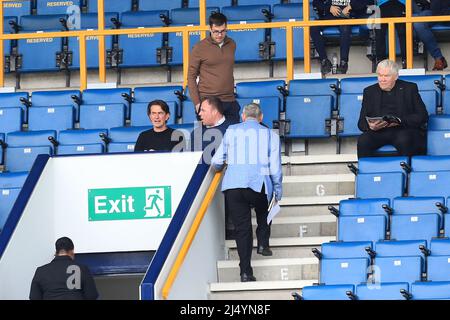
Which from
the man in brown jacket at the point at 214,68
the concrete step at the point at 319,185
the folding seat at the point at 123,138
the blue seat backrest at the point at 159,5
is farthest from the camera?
the blue seat backrest at the point at 159,5

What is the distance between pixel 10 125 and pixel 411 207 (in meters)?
4.14

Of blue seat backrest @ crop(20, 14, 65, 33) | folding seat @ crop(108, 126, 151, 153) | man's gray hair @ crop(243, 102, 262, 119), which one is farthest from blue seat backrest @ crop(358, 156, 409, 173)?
blue seat backrest @ crop(20, 14, 65, 33)

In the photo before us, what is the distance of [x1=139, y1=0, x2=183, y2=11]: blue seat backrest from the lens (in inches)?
644

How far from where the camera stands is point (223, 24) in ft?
43.1

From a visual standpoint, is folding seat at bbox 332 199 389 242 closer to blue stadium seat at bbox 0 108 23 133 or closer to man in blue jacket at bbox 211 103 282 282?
man in blue jacket at bbox 211 103 282 282

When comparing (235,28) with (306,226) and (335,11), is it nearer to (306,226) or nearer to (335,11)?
(335,11)

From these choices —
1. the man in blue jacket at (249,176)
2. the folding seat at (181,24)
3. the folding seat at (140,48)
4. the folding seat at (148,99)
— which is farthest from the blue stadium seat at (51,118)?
the man in blue jacket at (249,176)

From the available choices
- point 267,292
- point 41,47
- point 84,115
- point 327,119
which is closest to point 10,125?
point 84,115

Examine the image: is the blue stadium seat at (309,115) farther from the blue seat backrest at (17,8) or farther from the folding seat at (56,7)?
the blue seat backrest at (17,8)

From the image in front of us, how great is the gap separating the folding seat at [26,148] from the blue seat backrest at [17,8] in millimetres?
3223

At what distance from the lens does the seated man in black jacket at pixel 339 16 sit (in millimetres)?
14766

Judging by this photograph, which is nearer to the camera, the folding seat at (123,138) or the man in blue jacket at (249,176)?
the man in blue jacket at (249,176)

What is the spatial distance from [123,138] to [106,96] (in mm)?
959

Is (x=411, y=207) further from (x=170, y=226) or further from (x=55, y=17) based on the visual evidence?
(x=55, y=17)
